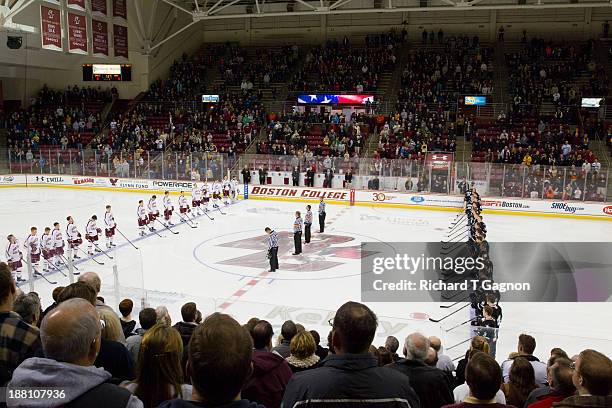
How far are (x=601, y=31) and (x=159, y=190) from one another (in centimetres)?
2824

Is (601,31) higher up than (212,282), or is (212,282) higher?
(601,31)

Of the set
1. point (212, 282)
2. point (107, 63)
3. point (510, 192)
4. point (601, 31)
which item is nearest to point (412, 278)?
point (212, 282)

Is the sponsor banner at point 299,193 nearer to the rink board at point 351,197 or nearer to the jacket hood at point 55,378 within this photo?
the rink board at point 351,197

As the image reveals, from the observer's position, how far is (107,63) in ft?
130

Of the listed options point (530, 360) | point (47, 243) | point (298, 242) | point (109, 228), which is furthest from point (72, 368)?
point (109, 228)

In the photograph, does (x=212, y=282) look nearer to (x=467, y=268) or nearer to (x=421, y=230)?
(x=467, y=268)

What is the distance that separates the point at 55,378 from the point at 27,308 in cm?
252

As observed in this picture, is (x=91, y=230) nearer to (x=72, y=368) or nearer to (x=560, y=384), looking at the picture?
(x=560, y=384)

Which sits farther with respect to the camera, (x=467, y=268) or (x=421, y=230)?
(x=421, y=230)

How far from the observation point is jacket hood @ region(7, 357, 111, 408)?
2178mm

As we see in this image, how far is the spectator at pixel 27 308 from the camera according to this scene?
14.5 feet

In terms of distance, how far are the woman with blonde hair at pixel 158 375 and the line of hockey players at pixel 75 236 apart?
394 inches

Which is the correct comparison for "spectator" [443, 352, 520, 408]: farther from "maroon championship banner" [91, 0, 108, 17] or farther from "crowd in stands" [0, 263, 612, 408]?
"maroon championship banner" [91, 0, 108, 17]

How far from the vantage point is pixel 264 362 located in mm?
3523
